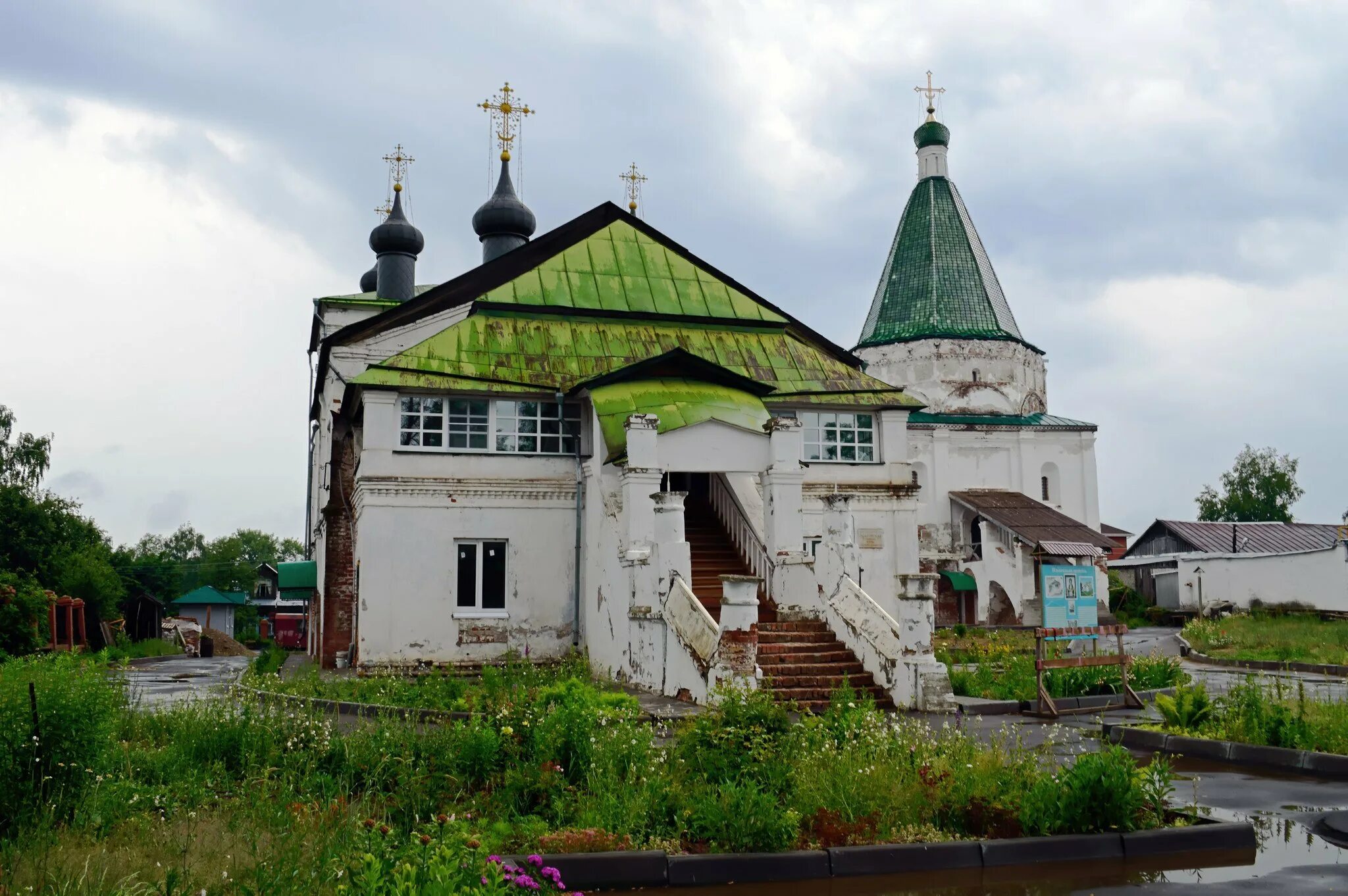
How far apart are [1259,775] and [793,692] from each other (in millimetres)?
5913

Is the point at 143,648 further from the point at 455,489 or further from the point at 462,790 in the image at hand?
the point at 462,790

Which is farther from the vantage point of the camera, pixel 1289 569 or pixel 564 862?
pixel 1289 569

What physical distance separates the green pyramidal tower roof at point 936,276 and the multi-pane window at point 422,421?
83.1 ft

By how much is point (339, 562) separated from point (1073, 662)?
46.9 feet

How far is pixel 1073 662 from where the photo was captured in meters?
14.1

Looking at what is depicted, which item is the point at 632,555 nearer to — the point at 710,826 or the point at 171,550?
the point at 710,826

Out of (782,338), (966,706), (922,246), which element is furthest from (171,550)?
(966,706)

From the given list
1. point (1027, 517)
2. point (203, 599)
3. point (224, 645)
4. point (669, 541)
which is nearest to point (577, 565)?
point (669, 541)

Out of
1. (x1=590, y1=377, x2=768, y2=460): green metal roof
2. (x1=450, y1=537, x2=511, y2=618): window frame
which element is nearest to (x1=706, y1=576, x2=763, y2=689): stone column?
(x1=590, y1=377, x2=768, y2=460): green metal roof

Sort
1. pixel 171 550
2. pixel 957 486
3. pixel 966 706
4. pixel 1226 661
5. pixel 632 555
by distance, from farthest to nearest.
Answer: pixel 171 550
pixel 957 486
pixel 1226 661
pixel 632 555
pixel 966 706

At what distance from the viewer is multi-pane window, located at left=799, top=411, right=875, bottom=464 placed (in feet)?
72.5

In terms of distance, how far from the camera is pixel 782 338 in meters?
23.6

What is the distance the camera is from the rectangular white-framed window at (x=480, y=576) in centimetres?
1936

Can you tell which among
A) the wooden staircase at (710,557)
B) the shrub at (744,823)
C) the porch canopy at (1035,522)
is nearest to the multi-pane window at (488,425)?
the wooden staircase at (710,557)
